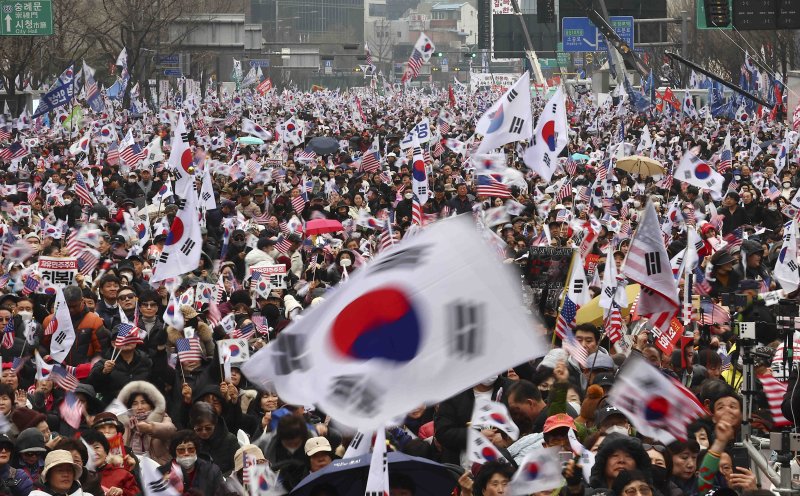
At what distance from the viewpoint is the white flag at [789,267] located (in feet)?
40.3

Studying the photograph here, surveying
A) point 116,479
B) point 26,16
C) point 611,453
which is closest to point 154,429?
point 116,479

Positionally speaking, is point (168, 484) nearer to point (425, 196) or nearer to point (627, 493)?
point (627, 493)

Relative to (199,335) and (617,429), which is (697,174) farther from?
(617,429)

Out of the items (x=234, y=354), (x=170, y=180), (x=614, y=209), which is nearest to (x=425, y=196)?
(x=614, y=209)

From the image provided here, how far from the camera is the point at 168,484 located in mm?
6984

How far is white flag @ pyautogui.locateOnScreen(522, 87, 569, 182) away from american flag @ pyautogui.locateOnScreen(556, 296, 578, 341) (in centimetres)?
674

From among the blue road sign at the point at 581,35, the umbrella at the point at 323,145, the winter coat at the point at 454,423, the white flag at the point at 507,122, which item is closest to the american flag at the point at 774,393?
the winter coat at the point at 454,423

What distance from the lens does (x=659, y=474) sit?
6.71m

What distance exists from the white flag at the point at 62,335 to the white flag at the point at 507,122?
7.42 m

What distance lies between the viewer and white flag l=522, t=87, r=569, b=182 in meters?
17.6

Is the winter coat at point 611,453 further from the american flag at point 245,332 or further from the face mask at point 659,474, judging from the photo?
the american flag at point 245,332

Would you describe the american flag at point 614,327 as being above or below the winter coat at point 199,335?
above

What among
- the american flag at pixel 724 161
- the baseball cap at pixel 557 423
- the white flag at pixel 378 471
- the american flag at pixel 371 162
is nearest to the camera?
the white flag at pixel 378 471

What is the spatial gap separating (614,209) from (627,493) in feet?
43.8
